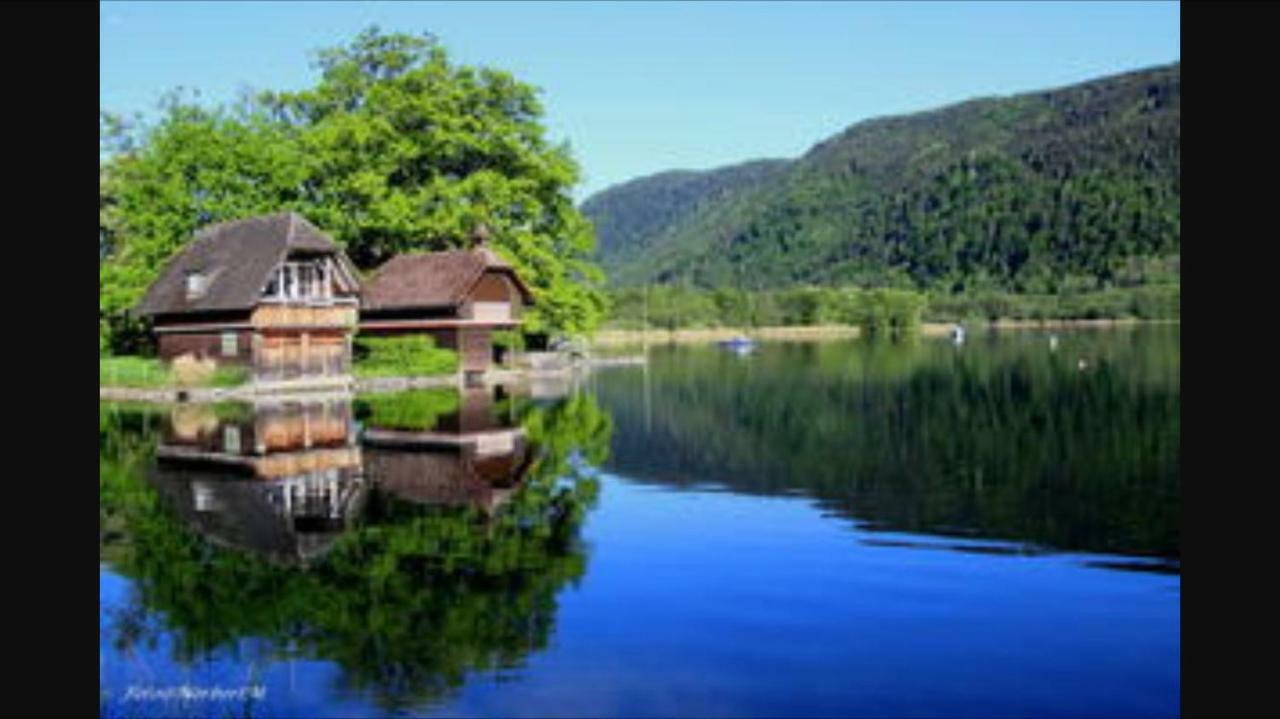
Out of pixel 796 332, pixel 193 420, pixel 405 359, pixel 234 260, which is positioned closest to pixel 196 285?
pixel 234 260

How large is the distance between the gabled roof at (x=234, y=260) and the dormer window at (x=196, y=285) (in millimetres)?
143

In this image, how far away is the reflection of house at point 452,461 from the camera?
20.7m

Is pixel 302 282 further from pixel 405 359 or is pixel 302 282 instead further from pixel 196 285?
pixel 405 359

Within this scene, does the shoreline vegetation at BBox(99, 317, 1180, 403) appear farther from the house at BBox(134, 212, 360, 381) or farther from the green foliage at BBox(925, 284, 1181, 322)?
the green foliage at BBox(925, 284, 1181, 322)

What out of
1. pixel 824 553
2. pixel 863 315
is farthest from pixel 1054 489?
pixel 863 315

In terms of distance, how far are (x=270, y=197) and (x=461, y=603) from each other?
45210 mm

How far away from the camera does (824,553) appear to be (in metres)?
16.1

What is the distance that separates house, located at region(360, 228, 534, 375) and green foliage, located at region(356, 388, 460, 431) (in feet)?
22.0

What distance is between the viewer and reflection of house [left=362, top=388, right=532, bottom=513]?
20.7m

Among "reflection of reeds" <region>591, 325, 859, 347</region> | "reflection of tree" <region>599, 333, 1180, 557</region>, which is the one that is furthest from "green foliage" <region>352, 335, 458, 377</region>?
"reflection of reeds" <region>591, 325, 859, 347</region>

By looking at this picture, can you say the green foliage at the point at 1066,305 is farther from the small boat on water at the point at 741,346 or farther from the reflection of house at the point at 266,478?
the reflection of house at the point at 266,478

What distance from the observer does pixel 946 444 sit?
2778 cm
